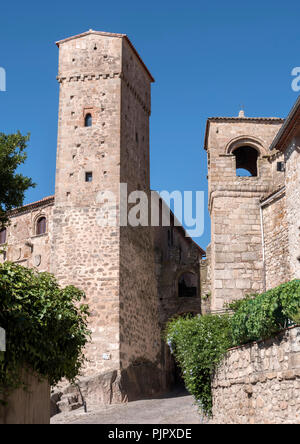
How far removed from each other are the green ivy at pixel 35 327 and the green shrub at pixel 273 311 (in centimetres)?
327

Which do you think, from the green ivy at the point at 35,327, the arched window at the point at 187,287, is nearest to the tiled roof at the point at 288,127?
the green ivy at the point at 35,327

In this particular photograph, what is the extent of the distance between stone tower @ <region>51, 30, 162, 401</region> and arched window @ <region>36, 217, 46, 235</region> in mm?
6340

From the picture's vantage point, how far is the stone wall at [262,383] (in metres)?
9.74

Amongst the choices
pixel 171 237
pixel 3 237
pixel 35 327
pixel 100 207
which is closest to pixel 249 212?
pixel 100 207

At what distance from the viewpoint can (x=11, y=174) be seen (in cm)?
1484

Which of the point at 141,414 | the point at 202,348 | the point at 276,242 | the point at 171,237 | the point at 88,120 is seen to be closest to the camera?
the point at 202,348

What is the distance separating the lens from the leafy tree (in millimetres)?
14711

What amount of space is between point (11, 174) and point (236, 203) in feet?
27.7

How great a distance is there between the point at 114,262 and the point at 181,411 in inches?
288

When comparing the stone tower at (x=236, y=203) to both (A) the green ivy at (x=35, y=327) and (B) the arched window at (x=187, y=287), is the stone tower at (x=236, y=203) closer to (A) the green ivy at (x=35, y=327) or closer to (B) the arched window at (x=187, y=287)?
(A) the green ivy at (x=35, y=327)

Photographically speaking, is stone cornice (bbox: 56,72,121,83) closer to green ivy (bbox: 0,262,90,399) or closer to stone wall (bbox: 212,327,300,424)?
stone wall (bbox: 212,327,300,424)

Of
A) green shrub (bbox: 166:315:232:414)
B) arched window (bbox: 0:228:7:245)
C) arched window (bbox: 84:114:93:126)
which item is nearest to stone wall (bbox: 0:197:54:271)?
arched window (bbox: 0:228:7:245)

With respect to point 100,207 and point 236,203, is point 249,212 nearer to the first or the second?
point 236,203
